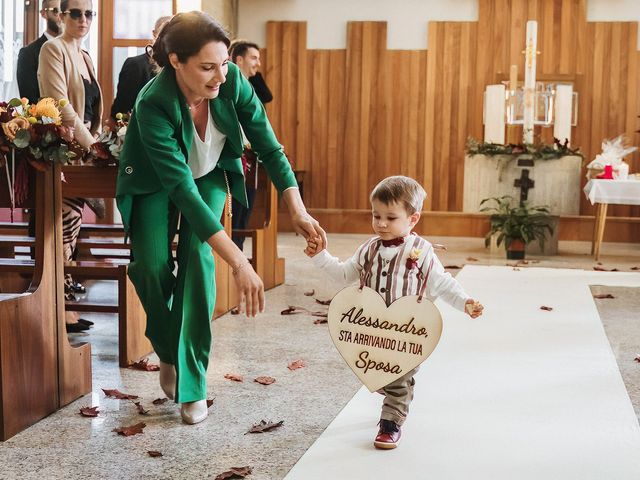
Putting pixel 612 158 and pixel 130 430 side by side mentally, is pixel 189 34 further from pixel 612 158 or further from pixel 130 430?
pixel 612 158

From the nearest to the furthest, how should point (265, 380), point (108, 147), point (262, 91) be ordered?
point (265, 380) < point (108, 147) < point (262, 91)

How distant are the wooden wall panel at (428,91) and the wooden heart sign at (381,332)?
28.0 ft

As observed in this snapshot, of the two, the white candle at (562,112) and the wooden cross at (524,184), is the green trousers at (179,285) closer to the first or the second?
the wooden cross at (524,184)

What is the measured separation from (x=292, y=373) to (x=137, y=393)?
0.66 meters

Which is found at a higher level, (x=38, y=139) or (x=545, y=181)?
(x=38, y=139)

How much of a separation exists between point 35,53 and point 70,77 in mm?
338

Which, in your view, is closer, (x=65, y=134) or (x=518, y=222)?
(x=65, y=134)

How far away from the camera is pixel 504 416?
3.11 m

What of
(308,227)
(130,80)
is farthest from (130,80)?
(308,227)

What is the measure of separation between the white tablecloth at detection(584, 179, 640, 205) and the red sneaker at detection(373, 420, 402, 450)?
20.6ft

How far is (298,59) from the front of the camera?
37.4 ft

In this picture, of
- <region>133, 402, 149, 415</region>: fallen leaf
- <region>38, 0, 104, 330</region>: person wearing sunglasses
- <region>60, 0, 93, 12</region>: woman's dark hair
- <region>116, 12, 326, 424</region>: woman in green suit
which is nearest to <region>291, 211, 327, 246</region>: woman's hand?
<region>116, 12, 326, 424</region>: woman in green suit

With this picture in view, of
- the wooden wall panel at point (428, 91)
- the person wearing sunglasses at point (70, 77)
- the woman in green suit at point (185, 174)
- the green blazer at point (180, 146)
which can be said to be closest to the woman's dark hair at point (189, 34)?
the woman in green suit at point (185, 174)

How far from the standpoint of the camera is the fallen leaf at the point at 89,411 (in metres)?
3.07
